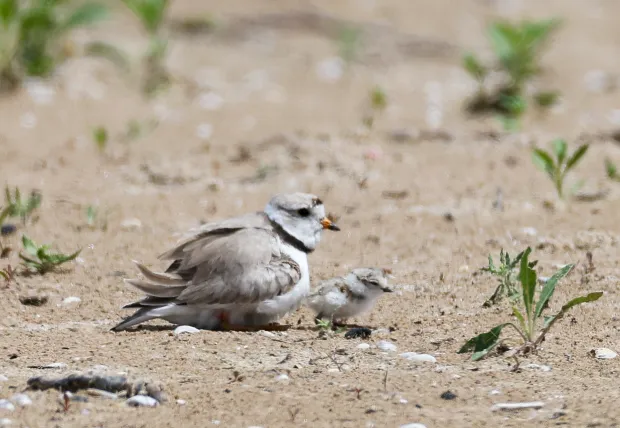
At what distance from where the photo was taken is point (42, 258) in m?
6.05

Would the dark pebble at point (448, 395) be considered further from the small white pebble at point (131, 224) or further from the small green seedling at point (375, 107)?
the small green seedling at point (375, 107)

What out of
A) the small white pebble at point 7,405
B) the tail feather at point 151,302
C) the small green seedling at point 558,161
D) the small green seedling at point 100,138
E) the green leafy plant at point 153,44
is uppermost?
the green leafy plant at point 153,44

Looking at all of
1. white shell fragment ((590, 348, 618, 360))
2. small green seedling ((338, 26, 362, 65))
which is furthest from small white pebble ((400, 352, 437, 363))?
small green seedling ((338, 26, 362, 65))

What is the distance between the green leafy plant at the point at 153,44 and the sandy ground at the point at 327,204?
0.53 ft

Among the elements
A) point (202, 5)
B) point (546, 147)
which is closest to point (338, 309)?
point (546, 147)

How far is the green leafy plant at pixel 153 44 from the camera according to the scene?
1025 cm

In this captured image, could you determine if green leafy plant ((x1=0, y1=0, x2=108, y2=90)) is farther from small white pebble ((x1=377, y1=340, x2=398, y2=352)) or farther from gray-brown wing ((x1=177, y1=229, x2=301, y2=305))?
small white pebble ((x1=377, y1=340, x2=398, y2=352))

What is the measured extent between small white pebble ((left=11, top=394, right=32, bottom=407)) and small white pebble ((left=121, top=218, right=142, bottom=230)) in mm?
2971

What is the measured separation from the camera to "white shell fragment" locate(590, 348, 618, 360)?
4.78 m

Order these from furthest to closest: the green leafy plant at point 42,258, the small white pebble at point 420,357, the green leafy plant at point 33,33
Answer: the green leafy plant at point 33,33 < the green leafy plant at point 42,258 < the small white pebble at point 420,357

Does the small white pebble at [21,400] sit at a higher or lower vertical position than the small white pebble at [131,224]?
lower

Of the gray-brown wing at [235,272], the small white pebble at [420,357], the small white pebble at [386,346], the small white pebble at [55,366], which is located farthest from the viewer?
the gray-brown wing at [235,272]

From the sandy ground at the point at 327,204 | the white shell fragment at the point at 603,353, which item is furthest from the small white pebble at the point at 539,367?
the white shell fragment at the point at 603,353

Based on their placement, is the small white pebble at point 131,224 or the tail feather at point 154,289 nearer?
the tail feather at point 154,289
